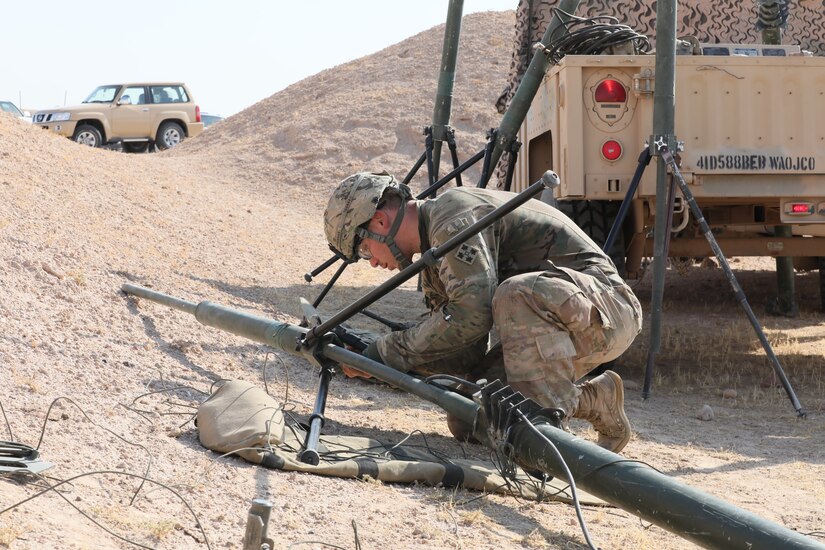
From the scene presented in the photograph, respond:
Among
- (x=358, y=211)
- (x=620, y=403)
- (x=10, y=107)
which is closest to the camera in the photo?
(x=358, y=211)

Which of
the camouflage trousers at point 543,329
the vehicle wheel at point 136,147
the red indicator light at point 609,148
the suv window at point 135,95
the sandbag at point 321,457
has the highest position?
the suv window at point 135,95

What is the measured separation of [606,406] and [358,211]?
1.28 metres

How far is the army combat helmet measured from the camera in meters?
4.24

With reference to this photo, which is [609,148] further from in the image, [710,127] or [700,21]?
[700,21]

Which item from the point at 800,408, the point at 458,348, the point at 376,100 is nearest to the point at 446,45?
the point at 800,408

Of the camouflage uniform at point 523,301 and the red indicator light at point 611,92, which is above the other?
the red indicator light at point 611,92

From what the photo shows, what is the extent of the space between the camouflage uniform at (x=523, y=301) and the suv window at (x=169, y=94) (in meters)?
18.9

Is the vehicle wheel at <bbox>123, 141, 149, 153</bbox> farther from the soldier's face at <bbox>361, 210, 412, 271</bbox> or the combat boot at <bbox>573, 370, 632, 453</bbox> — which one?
the combat boot at <bbox>573, 370, 632, 453</bbox>

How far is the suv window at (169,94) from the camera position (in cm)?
2227

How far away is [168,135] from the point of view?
22.5 m

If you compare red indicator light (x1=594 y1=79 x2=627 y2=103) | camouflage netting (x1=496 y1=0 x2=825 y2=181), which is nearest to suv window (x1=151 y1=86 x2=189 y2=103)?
camouflage netting (x1=496 y1=0 x2=825 y2=181)

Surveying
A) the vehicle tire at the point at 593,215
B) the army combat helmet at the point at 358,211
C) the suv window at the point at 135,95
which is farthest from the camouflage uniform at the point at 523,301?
the suv window at the point at 135,95

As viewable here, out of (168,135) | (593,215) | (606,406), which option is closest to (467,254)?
(606,406)

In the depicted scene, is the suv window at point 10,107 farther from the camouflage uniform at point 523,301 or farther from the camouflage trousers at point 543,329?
the camouflage trousers at point 543,329
